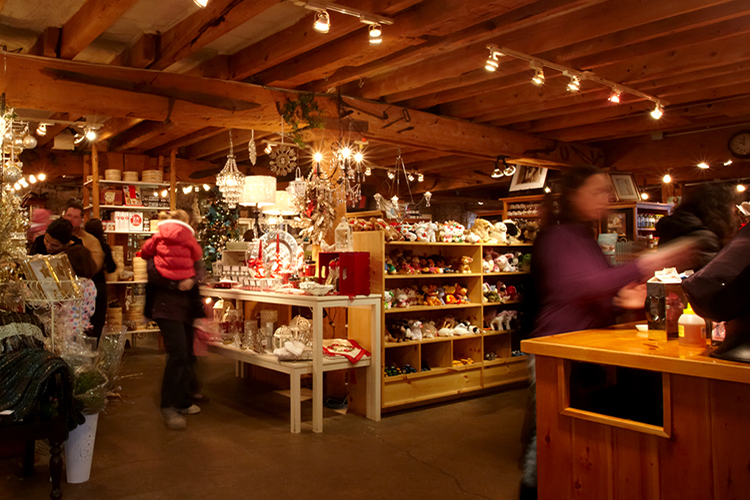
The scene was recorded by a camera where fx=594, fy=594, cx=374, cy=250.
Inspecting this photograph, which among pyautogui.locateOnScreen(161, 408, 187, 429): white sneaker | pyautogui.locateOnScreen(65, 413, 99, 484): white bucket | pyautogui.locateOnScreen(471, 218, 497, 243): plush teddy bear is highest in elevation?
pyautogui.locateOnScreen(471, 218, 497, 243): plush teddy bear

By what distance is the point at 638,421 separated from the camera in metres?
1.98

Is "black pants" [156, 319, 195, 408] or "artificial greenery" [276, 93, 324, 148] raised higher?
"artificial greenery" [276, 93, 324, 148]

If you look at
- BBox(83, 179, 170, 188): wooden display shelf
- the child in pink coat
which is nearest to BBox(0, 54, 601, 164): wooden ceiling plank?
the child in pink coat

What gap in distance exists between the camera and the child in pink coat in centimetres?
445

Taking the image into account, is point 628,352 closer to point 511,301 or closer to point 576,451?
point 576,451

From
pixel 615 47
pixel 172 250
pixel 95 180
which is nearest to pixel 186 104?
pixel 172 250

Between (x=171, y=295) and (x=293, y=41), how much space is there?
211 centimetres

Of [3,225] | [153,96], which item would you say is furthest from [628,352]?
[153,96]

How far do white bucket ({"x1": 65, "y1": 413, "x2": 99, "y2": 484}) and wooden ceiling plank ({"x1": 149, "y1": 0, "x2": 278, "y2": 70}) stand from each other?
8.22 ft

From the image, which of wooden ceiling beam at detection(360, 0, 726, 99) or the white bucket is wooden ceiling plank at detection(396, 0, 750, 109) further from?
the white bucket

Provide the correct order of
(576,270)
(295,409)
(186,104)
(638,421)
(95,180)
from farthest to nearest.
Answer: (95,180), (186,104), (295,409), (576,270), (638,421)

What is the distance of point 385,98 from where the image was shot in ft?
19.5

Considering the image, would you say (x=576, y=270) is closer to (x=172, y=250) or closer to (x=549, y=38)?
(x=549, y=38)

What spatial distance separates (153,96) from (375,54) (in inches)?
71.9
